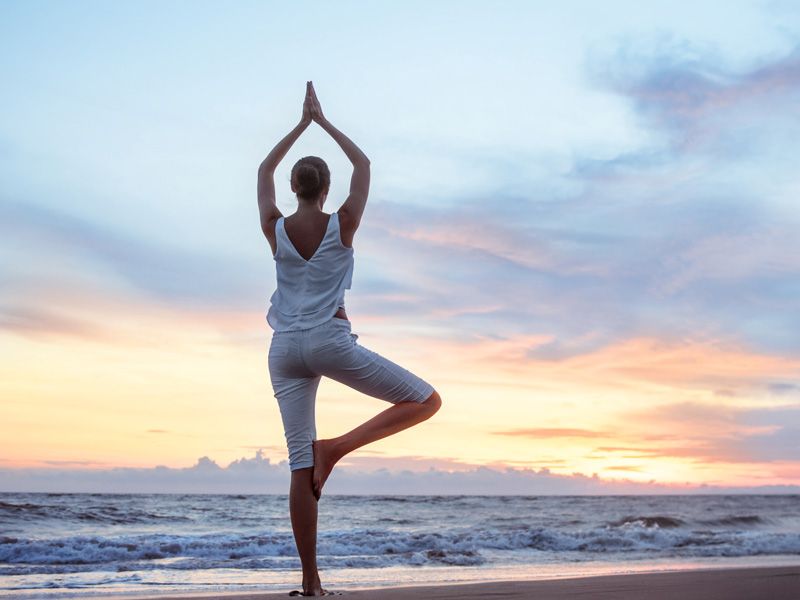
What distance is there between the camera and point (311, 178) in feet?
13.3

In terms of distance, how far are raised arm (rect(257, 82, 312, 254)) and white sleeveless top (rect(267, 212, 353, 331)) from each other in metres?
0.26

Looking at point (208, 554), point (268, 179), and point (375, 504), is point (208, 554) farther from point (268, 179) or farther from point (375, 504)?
point (375, 504)

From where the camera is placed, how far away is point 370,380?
3977 mm

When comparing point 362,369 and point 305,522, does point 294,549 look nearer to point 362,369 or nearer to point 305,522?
point 305,522

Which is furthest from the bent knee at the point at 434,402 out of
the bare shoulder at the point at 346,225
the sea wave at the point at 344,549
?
the sea wave at the point at 344,549

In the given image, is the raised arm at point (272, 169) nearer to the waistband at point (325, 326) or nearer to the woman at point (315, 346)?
the woman at point (315, 346)

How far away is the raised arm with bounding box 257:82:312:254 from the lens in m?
4.21

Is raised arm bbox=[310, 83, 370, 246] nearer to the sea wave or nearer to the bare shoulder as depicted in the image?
the bare shoulder

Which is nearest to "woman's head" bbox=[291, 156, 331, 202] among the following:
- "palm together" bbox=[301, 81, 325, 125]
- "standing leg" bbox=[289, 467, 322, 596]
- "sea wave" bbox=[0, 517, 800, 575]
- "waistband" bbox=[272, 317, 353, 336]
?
"palm together" bbox=[301, 81, 325, 125]

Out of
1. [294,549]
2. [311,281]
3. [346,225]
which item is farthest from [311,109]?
[294,549]

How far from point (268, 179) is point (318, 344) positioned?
0.97 m

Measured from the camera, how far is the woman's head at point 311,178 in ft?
13.3

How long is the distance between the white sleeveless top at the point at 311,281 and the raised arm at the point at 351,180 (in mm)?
47

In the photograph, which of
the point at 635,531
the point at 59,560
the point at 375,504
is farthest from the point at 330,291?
the point at 375,504
